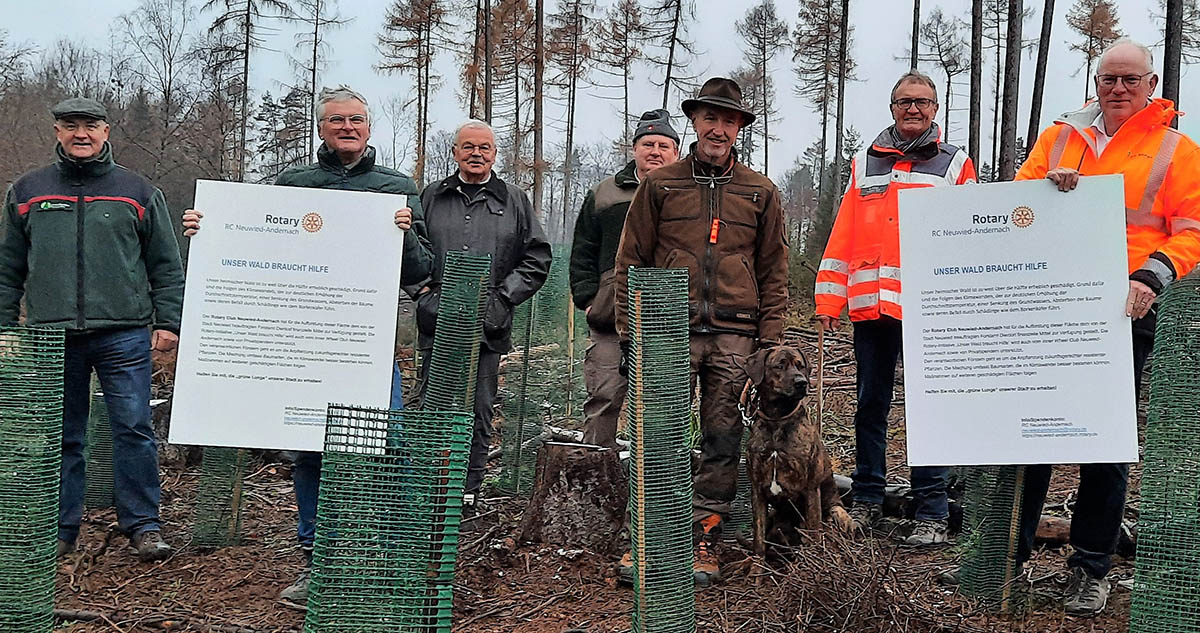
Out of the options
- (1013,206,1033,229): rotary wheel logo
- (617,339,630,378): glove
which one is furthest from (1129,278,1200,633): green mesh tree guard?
(617,339,630,378): glove

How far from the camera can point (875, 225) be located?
16.1 ft

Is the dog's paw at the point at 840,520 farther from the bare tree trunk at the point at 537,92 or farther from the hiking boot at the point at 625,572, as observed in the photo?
the bare tree trunk at the point at 537,92

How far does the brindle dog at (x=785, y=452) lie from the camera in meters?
4.28

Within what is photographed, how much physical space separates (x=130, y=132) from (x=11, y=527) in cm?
2175

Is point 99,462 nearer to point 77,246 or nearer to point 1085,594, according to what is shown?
point 77,246

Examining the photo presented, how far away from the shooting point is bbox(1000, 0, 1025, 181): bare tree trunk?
14539 mm

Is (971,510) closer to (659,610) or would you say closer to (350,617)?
(659,610)

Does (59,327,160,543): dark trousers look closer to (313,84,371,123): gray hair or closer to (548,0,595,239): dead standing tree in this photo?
(313,84,371,123): gray hair

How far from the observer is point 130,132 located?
2238 cm

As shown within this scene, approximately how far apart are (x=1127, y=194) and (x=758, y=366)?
1.68 meters

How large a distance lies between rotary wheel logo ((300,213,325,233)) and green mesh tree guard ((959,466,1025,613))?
314 cm

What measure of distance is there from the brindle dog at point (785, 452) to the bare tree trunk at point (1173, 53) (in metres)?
9.58

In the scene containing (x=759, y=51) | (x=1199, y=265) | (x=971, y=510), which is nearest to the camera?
(x=1199, y=265)

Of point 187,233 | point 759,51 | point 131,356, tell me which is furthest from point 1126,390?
point 759,51
